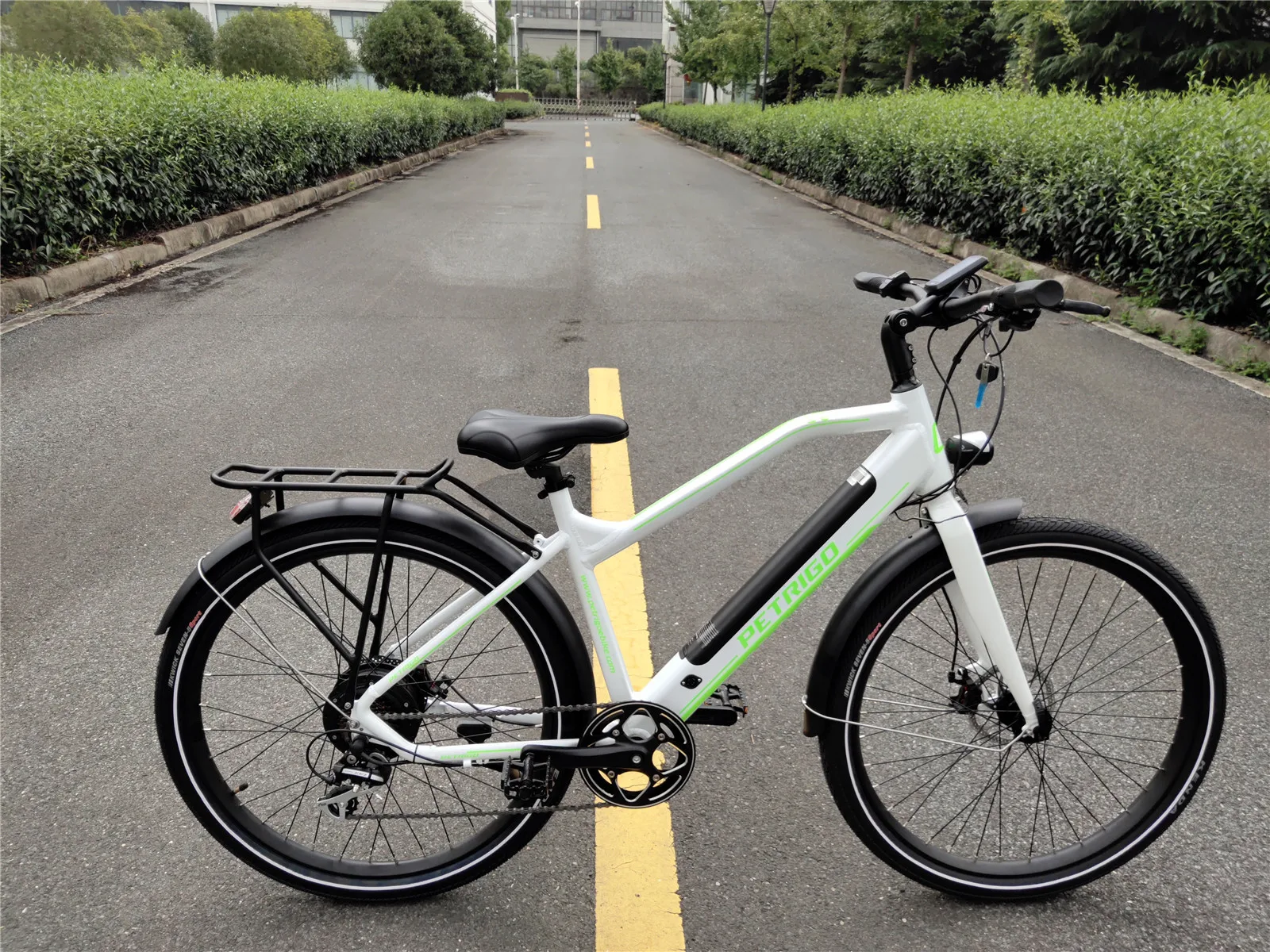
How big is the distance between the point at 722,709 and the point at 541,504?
213 centimetres

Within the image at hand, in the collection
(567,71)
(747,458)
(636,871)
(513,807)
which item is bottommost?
(636,871)

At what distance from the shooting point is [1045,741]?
84.7 inches

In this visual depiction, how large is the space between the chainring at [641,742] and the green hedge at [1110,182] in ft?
19.1

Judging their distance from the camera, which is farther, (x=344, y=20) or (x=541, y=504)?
(x=344, y=20)

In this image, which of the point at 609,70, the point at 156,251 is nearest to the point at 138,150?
the point at 156,251

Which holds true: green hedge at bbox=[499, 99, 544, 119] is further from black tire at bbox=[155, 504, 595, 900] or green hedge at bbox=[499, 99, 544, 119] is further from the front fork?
the front fork

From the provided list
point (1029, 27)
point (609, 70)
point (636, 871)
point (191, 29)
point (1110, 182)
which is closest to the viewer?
point (636, 871)

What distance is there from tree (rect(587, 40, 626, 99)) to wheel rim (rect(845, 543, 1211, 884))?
103 m

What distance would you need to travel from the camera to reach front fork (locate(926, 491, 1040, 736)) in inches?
69.3

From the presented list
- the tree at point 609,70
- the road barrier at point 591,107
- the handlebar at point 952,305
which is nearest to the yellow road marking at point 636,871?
the handlebar at point 952,305

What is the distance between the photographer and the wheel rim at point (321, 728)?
185cm

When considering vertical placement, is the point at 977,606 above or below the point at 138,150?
below

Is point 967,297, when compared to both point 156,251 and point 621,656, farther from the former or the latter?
point 156,251

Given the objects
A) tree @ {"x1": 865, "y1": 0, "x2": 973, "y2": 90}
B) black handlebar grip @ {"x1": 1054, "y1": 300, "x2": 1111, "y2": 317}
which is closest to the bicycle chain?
black handlebar grip @ {"x1": 1054, "y1": 300, "x2": 1111, "y2": 317}
